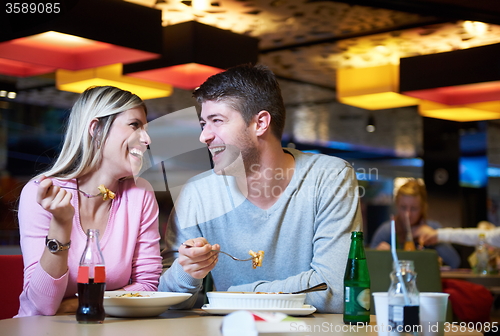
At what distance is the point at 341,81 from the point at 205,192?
4.85 m

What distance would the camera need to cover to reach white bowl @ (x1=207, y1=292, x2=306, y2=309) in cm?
120

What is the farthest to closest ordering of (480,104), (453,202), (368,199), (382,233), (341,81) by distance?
(368,199), (453,202), (341,81), (480,104), (382,233)

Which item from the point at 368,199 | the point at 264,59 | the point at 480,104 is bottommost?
the point at 368,199

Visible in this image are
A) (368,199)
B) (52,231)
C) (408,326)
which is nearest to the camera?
(408,326)

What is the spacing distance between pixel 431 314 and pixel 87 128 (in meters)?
1.05

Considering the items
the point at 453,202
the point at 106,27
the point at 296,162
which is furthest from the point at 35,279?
the point at 453,202

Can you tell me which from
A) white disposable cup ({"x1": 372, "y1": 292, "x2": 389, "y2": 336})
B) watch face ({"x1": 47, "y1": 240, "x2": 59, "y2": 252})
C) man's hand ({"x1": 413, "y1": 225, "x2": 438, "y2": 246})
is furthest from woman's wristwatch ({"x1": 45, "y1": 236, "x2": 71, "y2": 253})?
man's hand ({"x1": 413, "y1": 225, "x2": 438, "y2": 246})

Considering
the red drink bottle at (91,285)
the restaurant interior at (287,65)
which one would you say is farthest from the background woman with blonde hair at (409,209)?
the red drink bottle at (91,285)

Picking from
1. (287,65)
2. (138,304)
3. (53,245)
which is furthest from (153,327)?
(287,65)

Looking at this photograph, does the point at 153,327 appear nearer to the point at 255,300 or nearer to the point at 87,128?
Result: the point at 255,300

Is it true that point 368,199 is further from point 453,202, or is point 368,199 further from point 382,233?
point 382,233

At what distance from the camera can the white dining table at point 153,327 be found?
1028 mm

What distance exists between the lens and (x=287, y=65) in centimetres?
614

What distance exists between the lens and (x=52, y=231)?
4.12 feet
